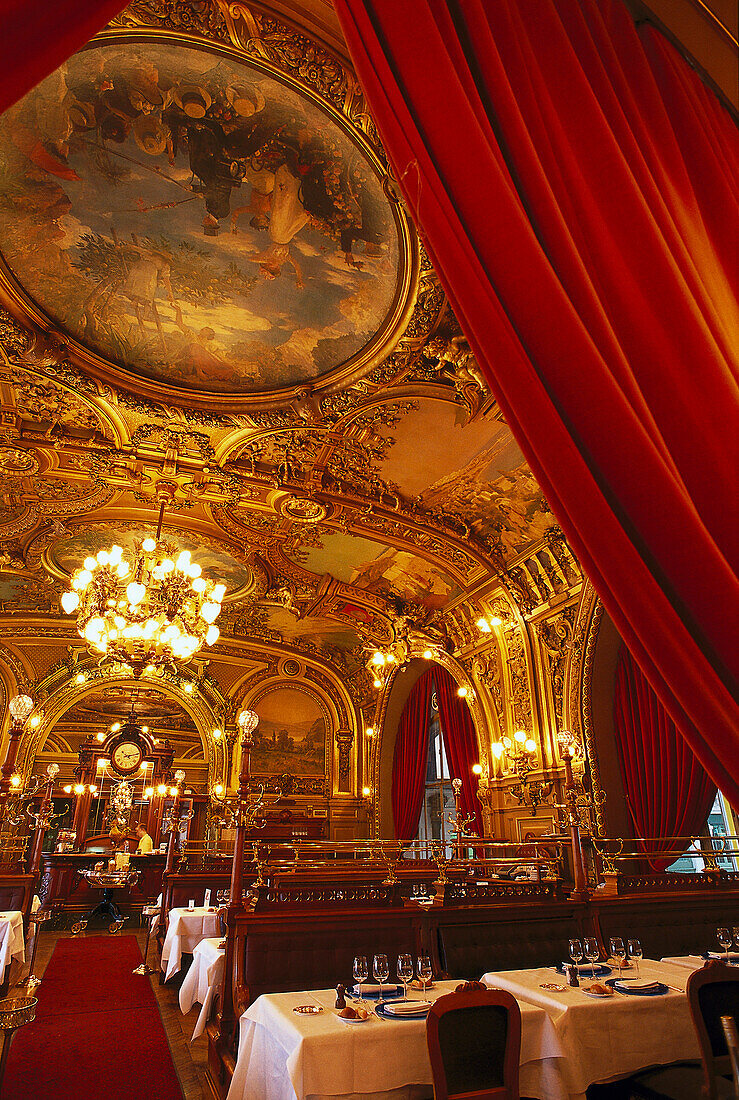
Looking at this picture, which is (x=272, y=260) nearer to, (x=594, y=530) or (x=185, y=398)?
(x=185, y=398)

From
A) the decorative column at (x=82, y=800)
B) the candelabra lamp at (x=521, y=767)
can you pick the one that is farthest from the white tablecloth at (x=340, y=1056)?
the decorative column at (x=82, y=800)

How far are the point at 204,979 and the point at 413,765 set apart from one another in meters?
10.7

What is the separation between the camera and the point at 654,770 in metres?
8.79

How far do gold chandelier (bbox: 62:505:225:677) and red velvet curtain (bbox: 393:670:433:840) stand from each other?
853cm

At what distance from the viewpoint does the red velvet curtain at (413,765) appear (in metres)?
15.4

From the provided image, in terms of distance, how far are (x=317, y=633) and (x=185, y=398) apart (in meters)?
9.04

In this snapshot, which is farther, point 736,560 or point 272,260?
point 272,260

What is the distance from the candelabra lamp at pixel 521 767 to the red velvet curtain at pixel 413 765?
480 cm

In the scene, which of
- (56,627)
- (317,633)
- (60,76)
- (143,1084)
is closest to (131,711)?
(56,627)

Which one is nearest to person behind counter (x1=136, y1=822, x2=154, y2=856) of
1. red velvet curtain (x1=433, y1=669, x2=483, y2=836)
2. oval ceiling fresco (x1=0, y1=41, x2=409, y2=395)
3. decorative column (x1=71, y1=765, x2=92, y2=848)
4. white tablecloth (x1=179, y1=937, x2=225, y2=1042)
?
decorative column (x1=71, y1=765, x2=92, y2=848)

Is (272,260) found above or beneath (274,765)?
above

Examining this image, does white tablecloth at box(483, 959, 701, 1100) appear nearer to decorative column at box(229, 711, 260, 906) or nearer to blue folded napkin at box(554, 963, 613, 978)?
blue folded napkin at box(554, 963, 613, 978)

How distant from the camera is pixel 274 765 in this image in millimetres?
16078

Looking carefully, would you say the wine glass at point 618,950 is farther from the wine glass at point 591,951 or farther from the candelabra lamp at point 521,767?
the candelabra lamp at point 521,767
